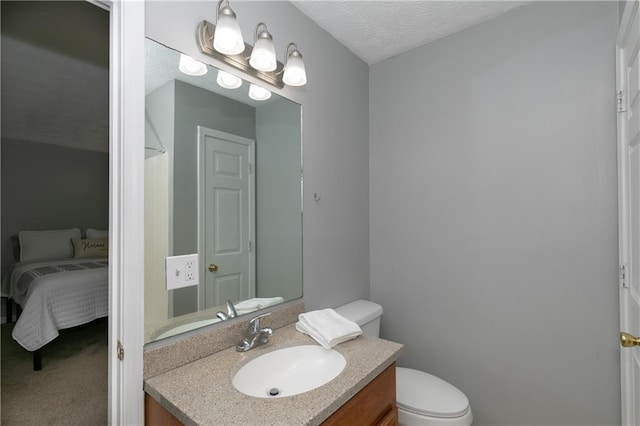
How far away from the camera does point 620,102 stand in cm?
132

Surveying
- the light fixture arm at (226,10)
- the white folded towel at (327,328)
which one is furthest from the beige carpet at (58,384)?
the light fixture arm at (226,10)

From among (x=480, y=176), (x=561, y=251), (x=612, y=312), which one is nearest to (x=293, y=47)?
(x=480, y=176)

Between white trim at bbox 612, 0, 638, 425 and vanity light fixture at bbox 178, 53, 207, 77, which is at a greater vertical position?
vanity light fixture at bbox 178, 53, 207, 77

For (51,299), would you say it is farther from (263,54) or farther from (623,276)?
(623,276)

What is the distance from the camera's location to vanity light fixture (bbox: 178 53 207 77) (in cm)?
112

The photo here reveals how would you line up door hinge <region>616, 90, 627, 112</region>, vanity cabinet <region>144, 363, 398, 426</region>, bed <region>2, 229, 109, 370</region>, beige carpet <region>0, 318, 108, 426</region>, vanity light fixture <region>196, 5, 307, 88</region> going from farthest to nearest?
bed <region>2, 229, 109, 370</region> → beige carpet <region>0, 318, 108, 426</region> → door hinge <region>616, 90, 627, 112</region> → vanity light fixture <region>196, 5, 307, 88</region> → vanity cabinet <region>144, 363, 398, 426</region>

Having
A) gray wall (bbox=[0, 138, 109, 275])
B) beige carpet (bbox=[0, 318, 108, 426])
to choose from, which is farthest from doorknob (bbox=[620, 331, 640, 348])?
gray wall (bbox=[0, 138, 109, 275])

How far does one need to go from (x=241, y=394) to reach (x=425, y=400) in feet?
3.18

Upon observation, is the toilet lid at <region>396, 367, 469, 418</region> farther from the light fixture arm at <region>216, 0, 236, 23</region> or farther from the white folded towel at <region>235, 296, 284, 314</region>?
the light fixture arm at <region>216, 0, 236, 23</region>

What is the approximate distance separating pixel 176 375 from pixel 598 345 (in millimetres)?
1792

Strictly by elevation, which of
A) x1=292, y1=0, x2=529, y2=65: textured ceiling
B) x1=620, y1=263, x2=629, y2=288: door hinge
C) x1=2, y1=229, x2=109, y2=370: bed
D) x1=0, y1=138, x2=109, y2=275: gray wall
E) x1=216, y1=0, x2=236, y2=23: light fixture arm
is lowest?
x1=2, y1=229, x2=109, y2=370: bed

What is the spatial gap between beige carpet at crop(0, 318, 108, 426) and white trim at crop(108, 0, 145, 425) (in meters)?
1.13

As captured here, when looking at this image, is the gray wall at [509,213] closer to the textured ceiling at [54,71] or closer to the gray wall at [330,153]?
the gray wall at [330,153]

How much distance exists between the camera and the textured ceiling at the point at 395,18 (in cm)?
155
